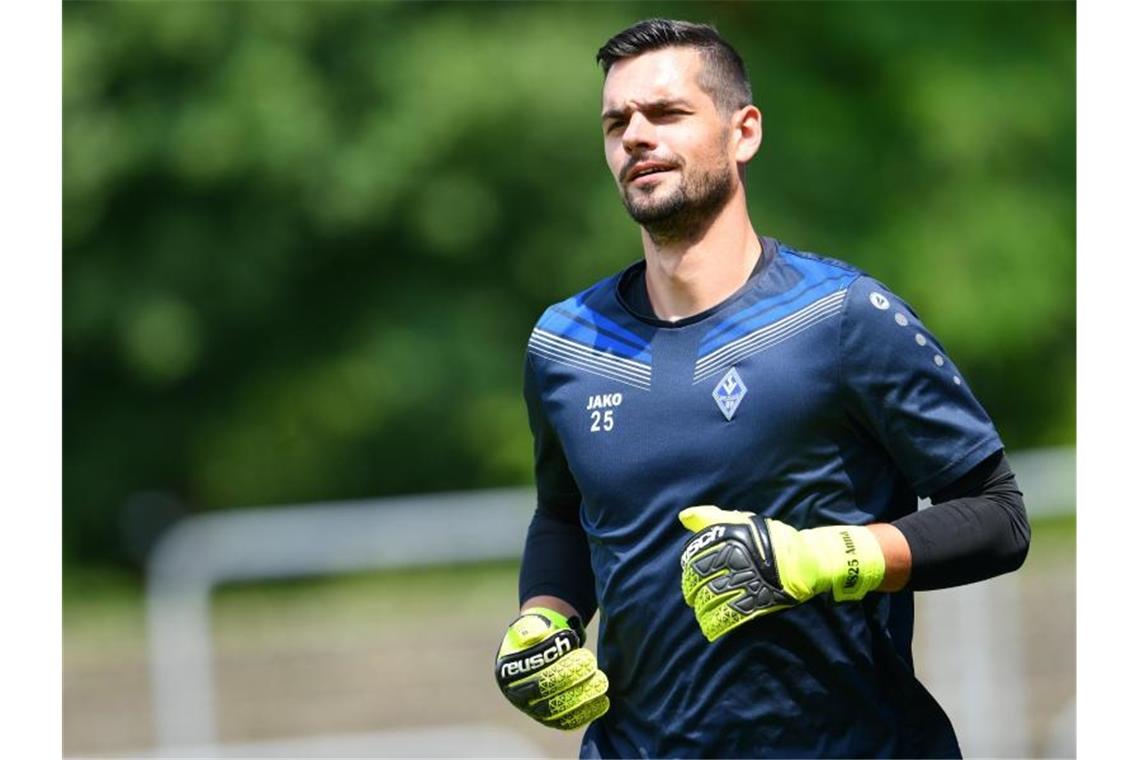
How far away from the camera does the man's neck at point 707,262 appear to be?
13.8 ft

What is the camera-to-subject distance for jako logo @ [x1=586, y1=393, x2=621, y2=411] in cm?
423

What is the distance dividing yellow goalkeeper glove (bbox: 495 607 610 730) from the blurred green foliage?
10297 mm

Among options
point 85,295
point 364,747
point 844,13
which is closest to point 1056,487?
point 364,747

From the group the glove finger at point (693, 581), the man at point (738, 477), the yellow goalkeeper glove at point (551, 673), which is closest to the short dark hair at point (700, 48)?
the man at point (738, 477)

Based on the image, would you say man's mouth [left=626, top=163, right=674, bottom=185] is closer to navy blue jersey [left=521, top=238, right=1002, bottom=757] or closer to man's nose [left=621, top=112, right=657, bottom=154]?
man's nose [left=621, top=112, right=657, bottom=154]

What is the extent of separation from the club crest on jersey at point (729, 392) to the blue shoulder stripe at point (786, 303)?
9 cm

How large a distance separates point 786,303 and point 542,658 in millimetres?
1035

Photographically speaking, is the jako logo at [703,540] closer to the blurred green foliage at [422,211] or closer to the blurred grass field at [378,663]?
the blurred grass field at [378,663]

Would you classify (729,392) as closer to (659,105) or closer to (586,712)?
(659,105)

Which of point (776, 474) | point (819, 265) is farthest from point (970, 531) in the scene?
point (819, 265)

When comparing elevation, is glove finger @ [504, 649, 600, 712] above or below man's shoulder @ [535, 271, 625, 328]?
below

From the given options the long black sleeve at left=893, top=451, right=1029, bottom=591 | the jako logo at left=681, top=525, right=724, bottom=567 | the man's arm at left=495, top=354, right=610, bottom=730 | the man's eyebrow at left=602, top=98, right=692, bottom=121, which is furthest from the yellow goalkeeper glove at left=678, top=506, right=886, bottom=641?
the man's eyebrow at left=602, top=98, right=692, bottom=121
